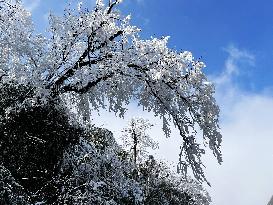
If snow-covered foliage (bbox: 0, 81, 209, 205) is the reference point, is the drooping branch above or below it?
above

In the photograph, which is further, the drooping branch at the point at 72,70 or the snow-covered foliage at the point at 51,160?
the drooping branch at the point at 72,70

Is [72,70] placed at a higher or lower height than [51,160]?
higher

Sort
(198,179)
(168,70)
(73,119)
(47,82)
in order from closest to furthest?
(198,179)
(168,70)
(47,82)
(73,119)

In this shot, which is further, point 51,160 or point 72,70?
point 51,160

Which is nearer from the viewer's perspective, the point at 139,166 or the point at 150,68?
the point at 150,68

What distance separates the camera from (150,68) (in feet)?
30.2

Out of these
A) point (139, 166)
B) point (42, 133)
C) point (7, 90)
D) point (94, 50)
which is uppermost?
point (139, 166)

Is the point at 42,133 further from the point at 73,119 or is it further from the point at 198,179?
the point at 198,179

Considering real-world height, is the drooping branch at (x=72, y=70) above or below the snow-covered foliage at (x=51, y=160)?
above

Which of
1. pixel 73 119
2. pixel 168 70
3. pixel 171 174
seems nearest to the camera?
pixel 168 70

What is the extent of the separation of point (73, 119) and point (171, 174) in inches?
1081

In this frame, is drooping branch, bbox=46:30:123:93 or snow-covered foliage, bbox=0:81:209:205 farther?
drooping branch, bbox=46:30:123:93

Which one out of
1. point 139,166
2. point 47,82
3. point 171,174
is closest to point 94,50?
point 47,82

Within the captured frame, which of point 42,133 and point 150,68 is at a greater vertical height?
point 150,68
